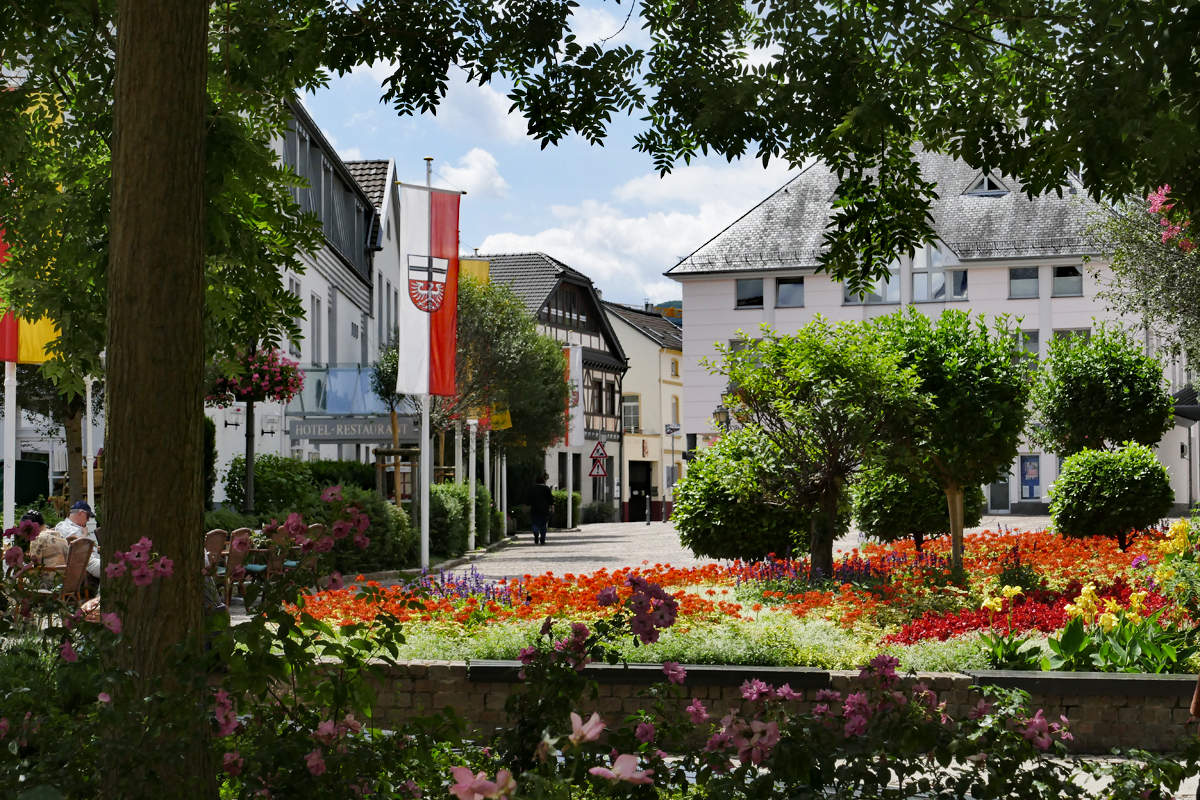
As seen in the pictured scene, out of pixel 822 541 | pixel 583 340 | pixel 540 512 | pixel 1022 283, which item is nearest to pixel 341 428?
pixel 540 512

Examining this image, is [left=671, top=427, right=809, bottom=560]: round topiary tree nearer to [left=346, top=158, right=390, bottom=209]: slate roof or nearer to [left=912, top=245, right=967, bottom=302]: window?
[left=346, top=158, right=390, bottom=209]: slate roof

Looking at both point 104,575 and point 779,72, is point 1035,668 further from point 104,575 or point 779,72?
point 104,575

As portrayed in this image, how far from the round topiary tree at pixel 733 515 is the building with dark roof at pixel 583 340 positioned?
46.4 m

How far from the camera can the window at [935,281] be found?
50.3m

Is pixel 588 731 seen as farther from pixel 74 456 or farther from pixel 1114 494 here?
pixel 74 456

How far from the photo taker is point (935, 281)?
50.5m

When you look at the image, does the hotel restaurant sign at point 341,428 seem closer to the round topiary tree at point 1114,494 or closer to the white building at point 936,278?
the round topiary tree at point 1114,494

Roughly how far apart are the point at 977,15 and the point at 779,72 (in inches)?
29.2

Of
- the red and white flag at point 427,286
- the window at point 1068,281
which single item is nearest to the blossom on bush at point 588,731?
the red and white flag at point 427,286

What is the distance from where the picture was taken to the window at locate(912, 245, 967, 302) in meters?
50.3

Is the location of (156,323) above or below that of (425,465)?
above

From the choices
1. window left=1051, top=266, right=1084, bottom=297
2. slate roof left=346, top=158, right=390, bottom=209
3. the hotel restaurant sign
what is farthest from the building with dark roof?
the hotel restaurant sign

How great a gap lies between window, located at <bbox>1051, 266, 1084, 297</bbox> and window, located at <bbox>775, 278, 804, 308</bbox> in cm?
947

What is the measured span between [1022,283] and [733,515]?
1512 inches
